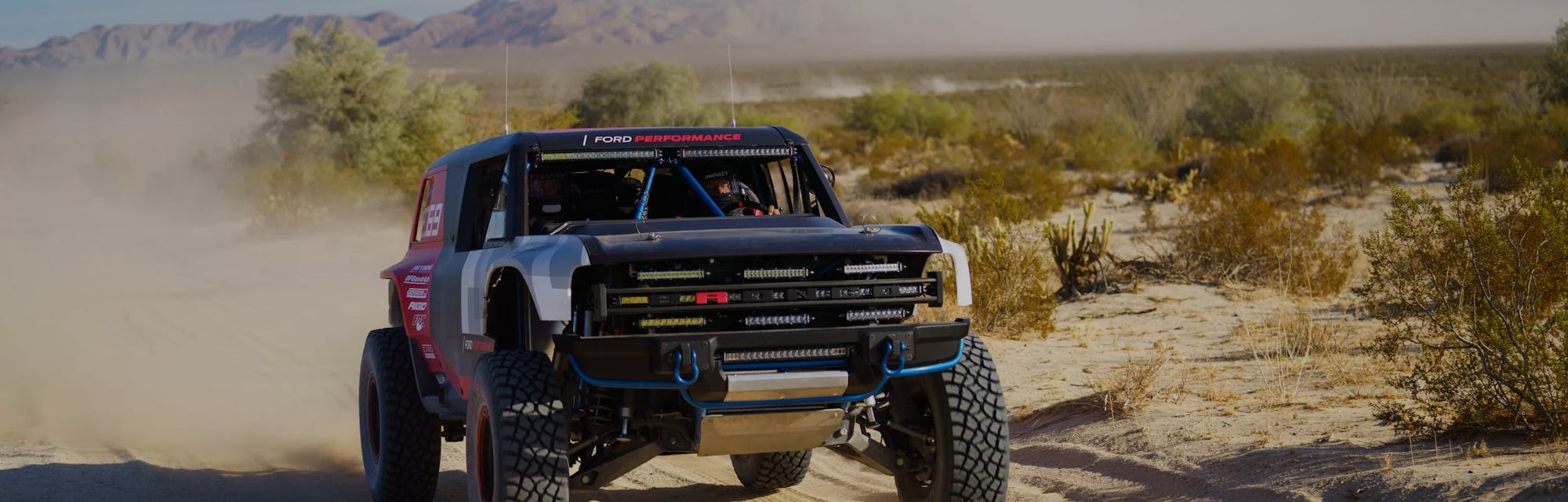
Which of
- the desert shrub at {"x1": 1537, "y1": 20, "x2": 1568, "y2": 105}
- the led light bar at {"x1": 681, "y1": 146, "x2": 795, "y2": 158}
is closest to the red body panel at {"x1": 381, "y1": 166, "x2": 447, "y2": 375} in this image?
the led light bar at {"x1": 681, "y1": 146, "x2": 795, "y2": 158}

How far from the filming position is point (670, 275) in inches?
225

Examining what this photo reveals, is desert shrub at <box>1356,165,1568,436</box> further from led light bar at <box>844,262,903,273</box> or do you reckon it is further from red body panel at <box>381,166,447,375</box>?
red body panel at <box>381,166,447,375</box>

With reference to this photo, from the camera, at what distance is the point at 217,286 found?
67.1 feet

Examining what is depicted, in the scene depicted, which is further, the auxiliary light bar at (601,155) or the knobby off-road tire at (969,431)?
the auxiliary light bar at (601,155)

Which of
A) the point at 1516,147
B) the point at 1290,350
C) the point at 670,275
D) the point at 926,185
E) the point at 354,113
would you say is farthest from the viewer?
the point at 354,113

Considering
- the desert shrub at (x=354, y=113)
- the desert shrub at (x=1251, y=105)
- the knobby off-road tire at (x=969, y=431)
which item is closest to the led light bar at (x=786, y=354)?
the knobby off-road tire at (x=969, y=431)

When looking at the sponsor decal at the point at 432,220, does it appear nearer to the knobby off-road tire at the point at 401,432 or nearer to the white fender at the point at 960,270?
the knobby off-road tire at the point at 401,432

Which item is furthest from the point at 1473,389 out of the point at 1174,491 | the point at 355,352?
the point at 355,352

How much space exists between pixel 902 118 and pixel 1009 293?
38.6m

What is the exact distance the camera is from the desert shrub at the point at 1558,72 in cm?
3466

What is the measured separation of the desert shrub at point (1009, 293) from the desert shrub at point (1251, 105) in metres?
27.0

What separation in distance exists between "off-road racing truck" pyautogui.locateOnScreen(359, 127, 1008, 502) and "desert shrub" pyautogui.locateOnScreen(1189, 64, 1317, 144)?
34.4 m

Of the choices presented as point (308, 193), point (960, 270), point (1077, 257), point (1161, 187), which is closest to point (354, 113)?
point (308, 193)

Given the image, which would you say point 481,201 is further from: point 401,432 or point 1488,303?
point 1488,303
